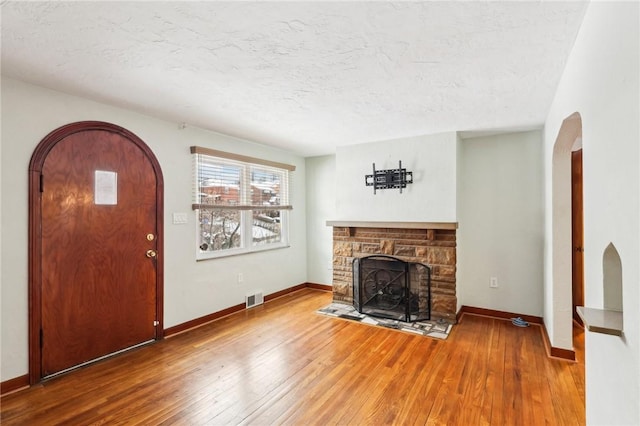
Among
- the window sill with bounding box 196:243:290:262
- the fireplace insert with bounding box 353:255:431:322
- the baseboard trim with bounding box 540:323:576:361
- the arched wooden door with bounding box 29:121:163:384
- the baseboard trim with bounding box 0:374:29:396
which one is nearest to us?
the baseboard trim with bounding box 0:374:29:396

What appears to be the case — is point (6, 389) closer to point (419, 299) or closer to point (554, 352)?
point (419, 299)

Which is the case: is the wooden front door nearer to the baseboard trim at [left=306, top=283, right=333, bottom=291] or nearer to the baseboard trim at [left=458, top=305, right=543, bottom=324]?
the baseboard trim at [left=458, top=305, right=543, bottom=324]

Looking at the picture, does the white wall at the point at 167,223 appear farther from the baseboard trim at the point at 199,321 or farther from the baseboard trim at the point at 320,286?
the baseboard trim at the point at 320,286

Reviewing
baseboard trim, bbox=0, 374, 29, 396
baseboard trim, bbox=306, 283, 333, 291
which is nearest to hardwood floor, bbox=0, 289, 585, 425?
baseboard trim, bbox=0, 374, 29, 396

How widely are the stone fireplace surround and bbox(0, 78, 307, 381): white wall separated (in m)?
0.99

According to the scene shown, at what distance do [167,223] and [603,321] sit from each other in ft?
11.3

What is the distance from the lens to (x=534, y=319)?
143 inches

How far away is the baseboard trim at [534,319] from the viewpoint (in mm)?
2744

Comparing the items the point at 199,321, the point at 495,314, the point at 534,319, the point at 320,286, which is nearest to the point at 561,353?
the point at 534,319

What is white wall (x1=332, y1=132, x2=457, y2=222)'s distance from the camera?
12.1 ft

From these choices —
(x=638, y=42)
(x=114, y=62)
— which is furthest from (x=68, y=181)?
(x=638, y=42)

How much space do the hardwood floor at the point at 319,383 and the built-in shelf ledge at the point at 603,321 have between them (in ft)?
3.97

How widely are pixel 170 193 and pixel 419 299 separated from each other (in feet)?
10.4

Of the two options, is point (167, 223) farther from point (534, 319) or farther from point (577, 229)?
point (577, 229)
